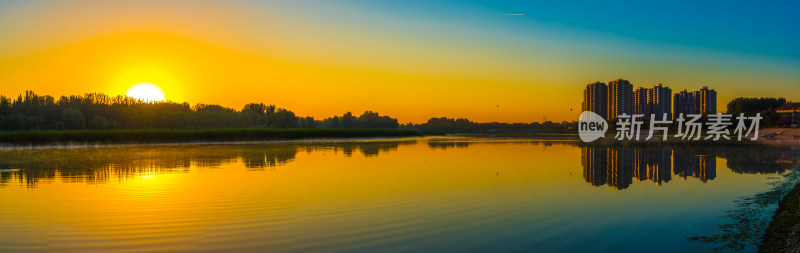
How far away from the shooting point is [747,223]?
444 inches

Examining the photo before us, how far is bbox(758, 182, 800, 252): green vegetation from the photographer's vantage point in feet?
28.1

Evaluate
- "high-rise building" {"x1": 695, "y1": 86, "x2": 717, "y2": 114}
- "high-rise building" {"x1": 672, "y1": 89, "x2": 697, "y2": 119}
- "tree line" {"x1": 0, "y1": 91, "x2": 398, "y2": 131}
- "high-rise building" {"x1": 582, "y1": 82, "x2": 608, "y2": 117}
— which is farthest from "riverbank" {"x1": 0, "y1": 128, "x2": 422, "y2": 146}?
"high-rise building" {"x1": 695, "y1": 86, "x2": 717, "y2": 114}

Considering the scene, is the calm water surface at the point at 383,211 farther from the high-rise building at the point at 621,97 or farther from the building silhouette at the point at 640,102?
the building silhouette at the point at 640,102

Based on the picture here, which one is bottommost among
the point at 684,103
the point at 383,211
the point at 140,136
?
the point at 383,211

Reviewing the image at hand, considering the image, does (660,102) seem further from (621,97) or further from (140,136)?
(140,136)

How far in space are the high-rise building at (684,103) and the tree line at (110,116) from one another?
431 feet

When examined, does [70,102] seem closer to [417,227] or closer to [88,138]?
[88,138]

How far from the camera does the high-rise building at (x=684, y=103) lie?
17762cm

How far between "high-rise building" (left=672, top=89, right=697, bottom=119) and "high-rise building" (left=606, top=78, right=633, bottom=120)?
48.1ft

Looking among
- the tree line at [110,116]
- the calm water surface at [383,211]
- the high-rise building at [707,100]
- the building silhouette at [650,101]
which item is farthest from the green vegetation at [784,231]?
the high-rise building at [707,100]

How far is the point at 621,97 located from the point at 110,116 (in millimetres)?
164708

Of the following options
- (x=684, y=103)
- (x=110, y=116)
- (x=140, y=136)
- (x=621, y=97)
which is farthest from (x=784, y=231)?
(x=684, y=103)

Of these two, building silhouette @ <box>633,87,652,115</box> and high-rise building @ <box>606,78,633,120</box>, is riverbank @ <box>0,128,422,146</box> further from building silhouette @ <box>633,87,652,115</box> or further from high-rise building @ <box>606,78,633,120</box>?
building silhouette @ <box>633,87,652,115</box>

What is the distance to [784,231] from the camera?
9.77 meters
